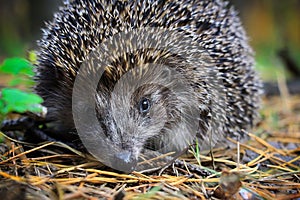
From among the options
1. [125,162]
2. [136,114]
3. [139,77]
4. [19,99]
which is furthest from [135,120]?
[19,99]

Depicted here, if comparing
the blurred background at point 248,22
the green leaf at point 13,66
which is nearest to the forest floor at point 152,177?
the green leaf at point 13,66

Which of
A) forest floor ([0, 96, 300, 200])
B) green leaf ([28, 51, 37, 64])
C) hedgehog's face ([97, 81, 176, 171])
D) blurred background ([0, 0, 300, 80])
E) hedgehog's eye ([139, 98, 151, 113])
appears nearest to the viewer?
forest floor ([0, 96, 300, 200])

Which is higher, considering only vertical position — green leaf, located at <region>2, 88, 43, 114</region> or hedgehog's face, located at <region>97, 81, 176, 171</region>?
green leaf, located at <region>2, 88, 43, 114</region>

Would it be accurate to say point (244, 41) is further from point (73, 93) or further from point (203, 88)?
point (73, 93)

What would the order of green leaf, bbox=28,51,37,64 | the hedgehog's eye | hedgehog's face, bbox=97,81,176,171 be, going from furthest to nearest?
green leaf, bbox=28,51,37,64 → the hedgehog's eye → hedgehog's face, bbox=97,81,176,171

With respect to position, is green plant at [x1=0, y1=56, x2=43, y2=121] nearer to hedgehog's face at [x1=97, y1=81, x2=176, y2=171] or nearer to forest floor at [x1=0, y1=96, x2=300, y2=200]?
forest floor at [x1=0, y1=96, x2=300, y2=200]

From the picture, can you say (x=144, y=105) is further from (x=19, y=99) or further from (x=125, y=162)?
(x=19, y=99)

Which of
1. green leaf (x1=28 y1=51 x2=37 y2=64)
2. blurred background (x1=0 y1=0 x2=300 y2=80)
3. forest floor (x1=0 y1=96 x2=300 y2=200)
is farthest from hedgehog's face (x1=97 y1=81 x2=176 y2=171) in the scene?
blurred background (x1=0 y1=0 x2=300 y2=80)

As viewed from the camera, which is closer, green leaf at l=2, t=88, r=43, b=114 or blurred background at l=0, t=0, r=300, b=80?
green leaf at l=2, t=88, r=43, b=114
